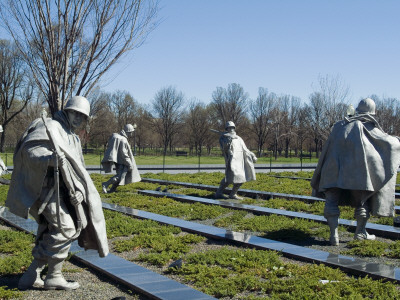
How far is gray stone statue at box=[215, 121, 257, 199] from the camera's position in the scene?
41.4ft

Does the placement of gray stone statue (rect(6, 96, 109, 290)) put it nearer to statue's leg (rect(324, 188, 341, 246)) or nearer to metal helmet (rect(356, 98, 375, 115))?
statue's leg (rect(324, 188, 341, 246))

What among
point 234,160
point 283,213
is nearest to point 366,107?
point 283,213

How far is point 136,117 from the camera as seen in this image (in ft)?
204

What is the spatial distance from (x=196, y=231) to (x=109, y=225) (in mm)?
1728

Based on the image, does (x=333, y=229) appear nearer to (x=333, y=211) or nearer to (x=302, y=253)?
(x=333, y=211)

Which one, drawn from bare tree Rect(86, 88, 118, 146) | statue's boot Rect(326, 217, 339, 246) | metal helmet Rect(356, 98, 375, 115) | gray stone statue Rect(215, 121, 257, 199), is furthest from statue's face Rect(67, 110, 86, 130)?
bare tree Rect(86, 88, 118, 146)

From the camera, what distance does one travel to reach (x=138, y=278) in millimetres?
5480

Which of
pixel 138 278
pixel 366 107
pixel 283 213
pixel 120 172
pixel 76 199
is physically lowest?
pixel 138 278

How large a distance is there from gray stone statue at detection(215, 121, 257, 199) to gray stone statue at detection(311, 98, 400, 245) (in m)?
5.01

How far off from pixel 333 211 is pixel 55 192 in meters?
4.47

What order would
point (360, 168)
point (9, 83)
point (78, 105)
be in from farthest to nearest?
point (9, 83)
point (360, 168)
point (78, 105)

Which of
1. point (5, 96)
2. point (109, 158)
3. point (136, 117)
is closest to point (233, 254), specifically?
point (109, 158)

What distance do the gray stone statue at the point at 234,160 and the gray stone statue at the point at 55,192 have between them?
787 centimetres

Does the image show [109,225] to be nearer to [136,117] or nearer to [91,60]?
[91,60]
